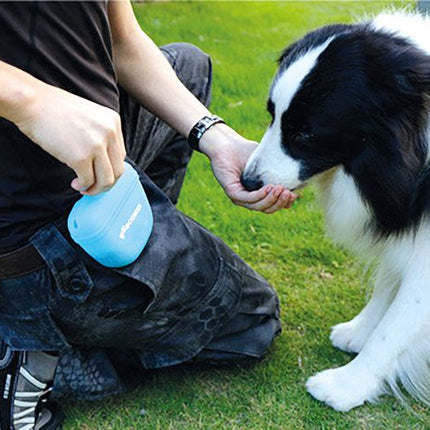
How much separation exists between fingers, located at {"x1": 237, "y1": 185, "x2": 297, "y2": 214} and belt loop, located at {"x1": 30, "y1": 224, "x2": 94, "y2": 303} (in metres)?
0.48

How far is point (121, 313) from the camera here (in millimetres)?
1483

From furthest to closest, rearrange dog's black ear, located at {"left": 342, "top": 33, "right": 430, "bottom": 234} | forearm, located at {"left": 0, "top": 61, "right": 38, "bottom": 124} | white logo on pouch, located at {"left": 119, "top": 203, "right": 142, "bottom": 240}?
dog's black ear, located at {"left": 342, "top": 33, "right": 430, "bottom": 234}
white logo on pouch, located at {"left": 119, "top": 203, "right": 142, "bottom": 240}
forearm, located at {"left": 0, "top": 61, "right": 38, "bottom": 124}

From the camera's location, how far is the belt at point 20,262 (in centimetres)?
136

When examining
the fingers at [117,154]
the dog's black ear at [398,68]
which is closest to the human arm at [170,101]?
the dog's black ear at [398,68]

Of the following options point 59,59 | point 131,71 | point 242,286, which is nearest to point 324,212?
point 242,286

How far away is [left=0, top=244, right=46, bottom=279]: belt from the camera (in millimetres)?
1363

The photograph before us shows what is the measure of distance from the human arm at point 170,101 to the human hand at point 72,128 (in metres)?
0.57

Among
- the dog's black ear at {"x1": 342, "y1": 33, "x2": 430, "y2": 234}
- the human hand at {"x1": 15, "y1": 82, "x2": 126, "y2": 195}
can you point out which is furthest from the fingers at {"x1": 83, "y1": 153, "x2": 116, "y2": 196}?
the dog's black ear at {"x1": 342, "y1": 33, "x2": 430, "y2": 234}

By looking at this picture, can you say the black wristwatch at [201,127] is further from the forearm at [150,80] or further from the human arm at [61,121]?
the human arm at [61,121]

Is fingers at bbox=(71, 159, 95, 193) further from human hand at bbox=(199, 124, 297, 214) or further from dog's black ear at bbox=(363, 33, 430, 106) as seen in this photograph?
dog's black ear at bbox=(363, 33, 430, 106)

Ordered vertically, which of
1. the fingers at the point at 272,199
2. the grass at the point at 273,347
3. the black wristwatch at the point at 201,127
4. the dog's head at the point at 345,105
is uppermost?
the dog's head at the point at 345,105

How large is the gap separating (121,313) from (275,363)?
55cm

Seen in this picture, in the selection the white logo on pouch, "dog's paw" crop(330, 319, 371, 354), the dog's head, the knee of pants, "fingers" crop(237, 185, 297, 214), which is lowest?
"dog's paw" crop(330, 319, 371, 354)

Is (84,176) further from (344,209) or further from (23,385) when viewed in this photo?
(344,209)
